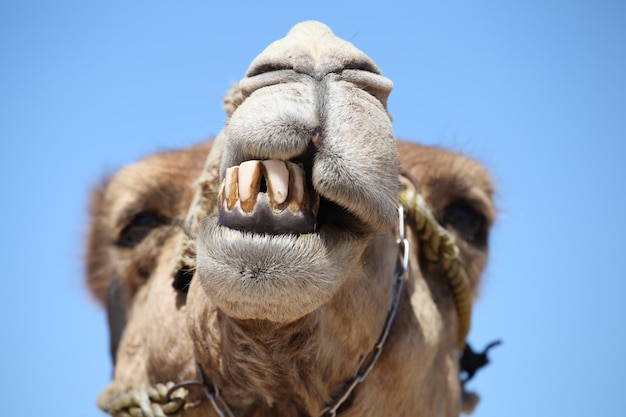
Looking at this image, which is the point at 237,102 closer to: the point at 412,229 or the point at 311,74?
the point at 311,74

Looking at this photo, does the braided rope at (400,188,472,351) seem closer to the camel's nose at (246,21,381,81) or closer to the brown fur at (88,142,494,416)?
the brown fur at (88,142,494,416)

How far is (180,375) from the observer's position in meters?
3.60

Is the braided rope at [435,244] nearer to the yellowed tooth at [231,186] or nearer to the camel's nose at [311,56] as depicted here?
the camel's nose at [311,56]

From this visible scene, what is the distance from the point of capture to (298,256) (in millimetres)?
2463

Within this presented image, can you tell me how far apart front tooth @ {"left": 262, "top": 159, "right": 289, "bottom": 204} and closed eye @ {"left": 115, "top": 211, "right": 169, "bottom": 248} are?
1.95 metres

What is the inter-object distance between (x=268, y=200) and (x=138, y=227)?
211 cm

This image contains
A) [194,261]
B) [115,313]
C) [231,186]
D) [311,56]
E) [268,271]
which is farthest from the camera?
[115,313]

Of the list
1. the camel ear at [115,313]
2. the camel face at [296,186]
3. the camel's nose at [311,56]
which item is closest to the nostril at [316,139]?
the camel face at [296,186]

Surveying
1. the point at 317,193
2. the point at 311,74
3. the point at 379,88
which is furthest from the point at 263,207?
the point at 379,88

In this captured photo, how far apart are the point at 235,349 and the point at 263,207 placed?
79 centimetres

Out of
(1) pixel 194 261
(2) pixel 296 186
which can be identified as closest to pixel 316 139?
(2) pixel 296 186

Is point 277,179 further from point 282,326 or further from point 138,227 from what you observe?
point 138,227

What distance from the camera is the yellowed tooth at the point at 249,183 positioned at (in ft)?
8.13

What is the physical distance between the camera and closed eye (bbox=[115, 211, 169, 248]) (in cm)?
436
